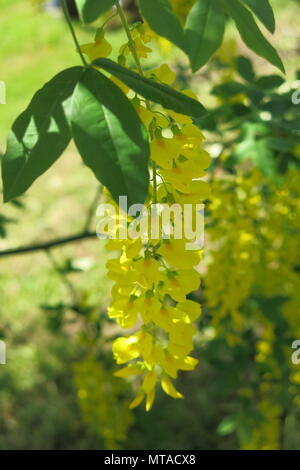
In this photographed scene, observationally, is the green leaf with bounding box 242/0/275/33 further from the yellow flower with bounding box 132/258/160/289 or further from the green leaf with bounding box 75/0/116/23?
the yellow flower with bounding box 132/258/160/289

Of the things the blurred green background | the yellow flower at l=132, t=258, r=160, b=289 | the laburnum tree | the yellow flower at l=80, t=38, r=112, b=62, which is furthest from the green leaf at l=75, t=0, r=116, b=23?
the blurred green background

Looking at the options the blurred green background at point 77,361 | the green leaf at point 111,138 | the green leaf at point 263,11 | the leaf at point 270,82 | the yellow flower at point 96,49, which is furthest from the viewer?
the blurred green background at point 77,361

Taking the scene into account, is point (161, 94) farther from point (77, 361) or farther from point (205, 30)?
point (77, 361)

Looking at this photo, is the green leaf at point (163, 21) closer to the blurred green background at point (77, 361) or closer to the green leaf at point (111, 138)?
the green leaf at point (111, 138)

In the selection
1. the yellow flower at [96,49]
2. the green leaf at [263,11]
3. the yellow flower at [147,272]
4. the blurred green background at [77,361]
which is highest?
the green leaf at [263,11]

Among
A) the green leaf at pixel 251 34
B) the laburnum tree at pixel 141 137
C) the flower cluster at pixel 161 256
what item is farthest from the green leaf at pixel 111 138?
the green leaf at pixel 251 34

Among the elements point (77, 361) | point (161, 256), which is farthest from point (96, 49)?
point (77, 361)

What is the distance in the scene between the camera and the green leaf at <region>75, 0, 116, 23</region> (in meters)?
0.69

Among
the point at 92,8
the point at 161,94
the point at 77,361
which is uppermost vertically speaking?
the point at 92,8

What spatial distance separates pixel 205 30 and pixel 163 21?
140 millimetres

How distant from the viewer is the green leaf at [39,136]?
2.25 feet

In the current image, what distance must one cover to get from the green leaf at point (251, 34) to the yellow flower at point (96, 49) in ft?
0.61

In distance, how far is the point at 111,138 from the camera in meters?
0.66

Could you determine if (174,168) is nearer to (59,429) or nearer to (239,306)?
(239,306)
